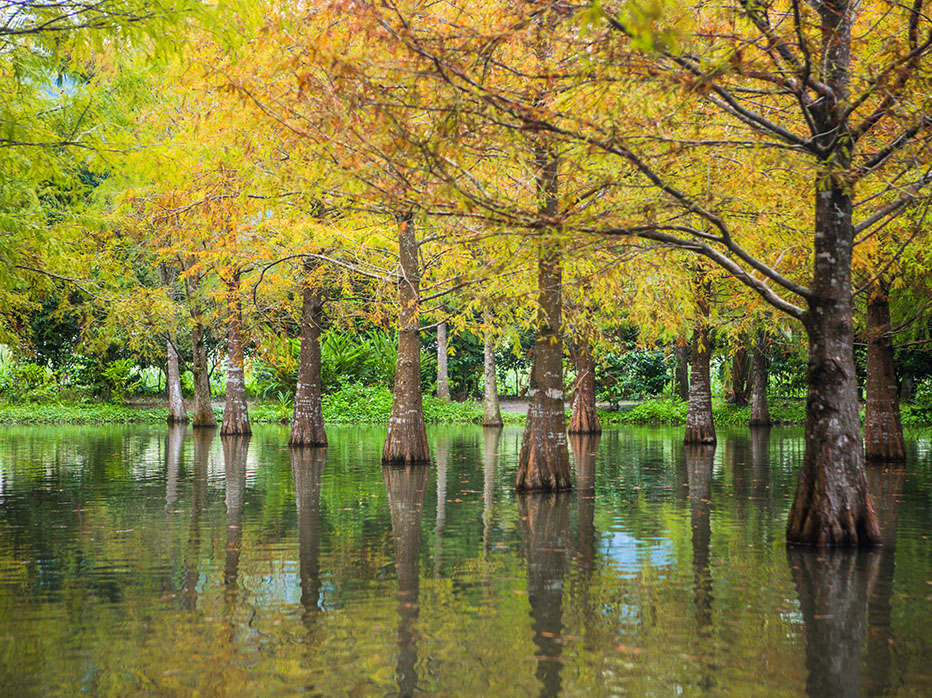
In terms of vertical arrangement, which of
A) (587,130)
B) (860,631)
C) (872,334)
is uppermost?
(587,130)

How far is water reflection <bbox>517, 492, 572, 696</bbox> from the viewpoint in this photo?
20.4ft

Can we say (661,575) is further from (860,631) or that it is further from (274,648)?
(274,648)

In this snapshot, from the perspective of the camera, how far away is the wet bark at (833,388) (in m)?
10.3

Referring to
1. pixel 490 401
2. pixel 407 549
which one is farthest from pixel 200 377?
pixel 407 549

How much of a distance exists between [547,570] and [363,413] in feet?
108

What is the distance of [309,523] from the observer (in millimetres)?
12258

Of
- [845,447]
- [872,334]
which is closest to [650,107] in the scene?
[845,447]

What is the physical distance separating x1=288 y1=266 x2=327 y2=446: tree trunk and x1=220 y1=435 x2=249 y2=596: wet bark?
161 cm

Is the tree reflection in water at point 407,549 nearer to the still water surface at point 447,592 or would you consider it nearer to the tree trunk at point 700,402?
the still water surface at point 447,592

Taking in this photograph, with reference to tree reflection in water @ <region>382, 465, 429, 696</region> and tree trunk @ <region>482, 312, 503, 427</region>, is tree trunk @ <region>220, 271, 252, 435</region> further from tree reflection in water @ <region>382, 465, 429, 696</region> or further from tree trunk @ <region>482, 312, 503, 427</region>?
tree trunk @ <region>482, 312, 503, 427</region>

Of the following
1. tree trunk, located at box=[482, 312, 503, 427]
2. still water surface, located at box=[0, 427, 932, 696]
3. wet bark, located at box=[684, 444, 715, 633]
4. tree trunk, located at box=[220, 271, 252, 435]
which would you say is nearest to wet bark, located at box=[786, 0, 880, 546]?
still water surface, located at box=[0, 427, 932, 696]

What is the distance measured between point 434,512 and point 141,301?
10.7 metres

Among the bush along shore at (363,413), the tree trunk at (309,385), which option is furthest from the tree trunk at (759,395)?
the tree trunk at (309,385)

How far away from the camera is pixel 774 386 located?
166 ft
